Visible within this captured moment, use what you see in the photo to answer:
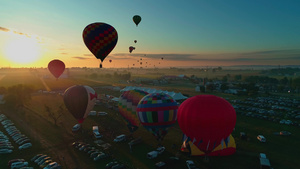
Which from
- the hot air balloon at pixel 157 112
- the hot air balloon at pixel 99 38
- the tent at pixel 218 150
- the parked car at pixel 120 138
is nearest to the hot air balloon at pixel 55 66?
the hot air balloon at pixel 99 38

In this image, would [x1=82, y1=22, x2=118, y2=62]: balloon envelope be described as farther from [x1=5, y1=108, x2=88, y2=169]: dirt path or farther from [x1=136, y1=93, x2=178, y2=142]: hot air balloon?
[x1=5, y1=108, x2=88, y2=169]: dirt path

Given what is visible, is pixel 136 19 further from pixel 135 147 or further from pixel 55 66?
pixel 55 66

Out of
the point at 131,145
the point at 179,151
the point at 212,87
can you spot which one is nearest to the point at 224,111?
the point at 179,151

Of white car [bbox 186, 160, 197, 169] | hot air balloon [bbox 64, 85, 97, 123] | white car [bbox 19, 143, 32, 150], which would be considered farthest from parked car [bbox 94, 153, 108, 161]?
white car [bbox 19, 143, 32, 150]

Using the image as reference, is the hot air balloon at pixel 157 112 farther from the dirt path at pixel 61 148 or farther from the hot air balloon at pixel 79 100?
the hot air balloon at pixel 79 100

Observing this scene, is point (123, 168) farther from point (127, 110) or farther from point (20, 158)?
point (20, 158)
